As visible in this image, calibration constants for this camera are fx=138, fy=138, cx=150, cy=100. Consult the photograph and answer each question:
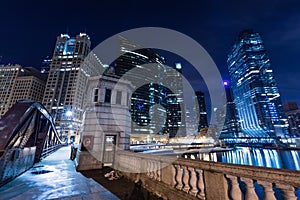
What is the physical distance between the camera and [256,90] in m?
114

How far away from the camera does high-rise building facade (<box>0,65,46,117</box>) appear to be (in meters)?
98.8

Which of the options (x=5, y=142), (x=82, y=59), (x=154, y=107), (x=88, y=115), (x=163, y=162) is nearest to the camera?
(x=163, y=162)

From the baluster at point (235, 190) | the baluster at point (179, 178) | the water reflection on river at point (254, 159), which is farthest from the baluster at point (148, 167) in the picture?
the water reflection on river at point (254, 159)

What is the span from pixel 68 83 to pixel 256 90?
481ft

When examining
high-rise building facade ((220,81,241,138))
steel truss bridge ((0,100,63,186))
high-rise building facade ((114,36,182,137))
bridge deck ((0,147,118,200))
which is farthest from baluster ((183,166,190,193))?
high-rise building facade ((220,81,241,138))

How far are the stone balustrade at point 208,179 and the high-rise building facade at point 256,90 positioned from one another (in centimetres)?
13352

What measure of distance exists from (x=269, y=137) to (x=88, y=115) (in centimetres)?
13266

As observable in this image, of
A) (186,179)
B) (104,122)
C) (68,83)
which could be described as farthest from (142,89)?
(186,179)

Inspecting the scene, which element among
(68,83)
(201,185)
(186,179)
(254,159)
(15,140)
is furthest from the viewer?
(68,83)

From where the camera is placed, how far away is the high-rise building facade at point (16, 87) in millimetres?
98812

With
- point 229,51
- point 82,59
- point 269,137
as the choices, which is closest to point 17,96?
point 82,59

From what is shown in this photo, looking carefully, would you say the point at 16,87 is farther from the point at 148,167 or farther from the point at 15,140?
the point at 148,167

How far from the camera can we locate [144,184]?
5.62m

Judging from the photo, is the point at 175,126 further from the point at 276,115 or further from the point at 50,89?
the point at 50,89
